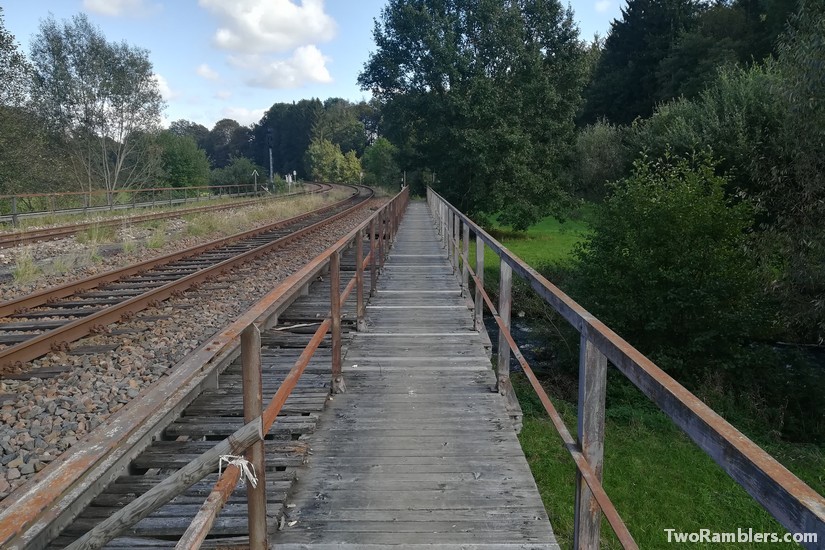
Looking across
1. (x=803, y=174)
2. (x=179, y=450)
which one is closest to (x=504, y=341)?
(x=179, y=450)

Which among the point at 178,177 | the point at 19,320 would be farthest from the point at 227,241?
the point at 178,177

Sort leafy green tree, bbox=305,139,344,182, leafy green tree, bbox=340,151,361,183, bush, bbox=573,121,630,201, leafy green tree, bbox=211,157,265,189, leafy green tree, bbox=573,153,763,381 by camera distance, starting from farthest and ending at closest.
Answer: leafy green tree, bbox=305,139,344,182, leafy green tree, bbox=340,151,361,183, leafy green tree, bbox=211,157,265,189, bush, bbox=573,121,630,201, leafy green tree, bbox=573,153,763,381

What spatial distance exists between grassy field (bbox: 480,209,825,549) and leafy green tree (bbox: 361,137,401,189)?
48.4 meters

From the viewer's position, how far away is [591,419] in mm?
2176

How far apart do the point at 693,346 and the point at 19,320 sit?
1138cm

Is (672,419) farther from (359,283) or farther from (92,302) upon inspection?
(92,302)

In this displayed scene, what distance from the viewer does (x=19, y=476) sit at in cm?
377

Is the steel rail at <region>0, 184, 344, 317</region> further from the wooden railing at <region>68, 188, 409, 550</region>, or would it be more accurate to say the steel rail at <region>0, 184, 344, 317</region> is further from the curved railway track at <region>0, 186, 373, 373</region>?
the wooden railing at <region>68, 188, 409, 550</region>

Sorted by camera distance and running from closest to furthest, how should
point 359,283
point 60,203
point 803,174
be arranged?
point 359,283
point 803,174
point 60,203

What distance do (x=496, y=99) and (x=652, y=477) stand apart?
2317 cm

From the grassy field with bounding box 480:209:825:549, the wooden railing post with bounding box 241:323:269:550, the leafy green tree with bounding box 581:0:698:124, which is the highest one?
the leafy green tree with bounding box 581:0:698:124

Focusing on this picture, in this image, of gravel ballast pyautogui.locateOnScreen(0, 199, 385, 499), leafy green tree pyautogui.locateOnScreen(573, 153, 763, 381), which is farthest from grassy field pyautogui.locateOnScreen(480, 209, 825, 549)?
gravel ballast pyautogui.locateOnScreen(0, 199, 385, 499)

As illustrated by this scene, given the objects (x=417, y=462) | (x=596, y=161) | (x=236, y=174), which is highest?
(x=236, y=174)

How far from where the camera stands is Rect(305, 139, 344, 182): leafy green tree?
89481mm
